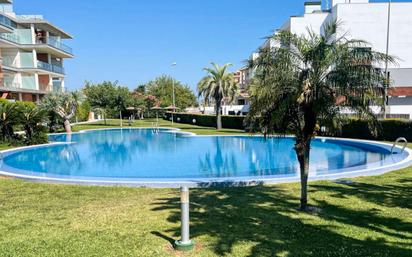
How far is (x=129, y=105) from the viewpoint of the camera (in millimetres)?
52250

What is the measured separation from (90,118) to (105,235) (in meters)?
54.9

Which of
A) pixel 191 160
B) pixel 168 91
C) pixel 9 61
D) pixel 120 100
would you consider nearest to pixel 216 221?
pixel 191 160

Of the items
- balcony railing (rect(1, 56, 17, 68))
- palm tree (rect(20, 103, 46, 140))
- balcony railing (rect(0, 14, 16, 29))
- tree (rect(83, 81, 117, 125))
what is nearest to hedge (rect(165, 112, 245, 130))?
tree (rect(83, 81, 117, 125))

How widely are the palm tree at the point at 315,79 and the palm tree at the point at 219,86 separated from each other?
27.6 metres

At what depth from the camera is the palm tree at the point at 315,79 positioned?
20.4ft

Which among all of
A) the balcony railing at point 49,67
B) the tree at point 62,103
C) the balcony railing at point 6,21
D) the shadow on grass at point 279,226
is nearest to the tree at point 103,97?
the balcony railing at point 49,67

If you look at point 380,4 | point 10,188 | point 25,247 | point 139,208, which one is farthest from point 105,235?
point 380,4

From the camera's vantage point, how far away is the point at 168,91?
3024 inches

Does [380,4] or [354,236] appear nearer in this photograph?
[354,236]

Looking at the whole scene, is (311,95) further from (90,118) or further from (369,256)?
(90,118)

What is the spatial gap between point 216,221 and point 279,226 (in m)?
1.15

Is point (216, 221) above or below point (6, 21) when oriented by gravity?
below

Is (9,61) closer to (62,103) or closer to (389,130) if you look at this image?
(62,103)

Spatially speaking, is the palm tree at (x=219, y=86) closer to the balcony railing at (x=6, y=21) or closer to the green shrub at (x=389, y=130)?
the green shrub at (x=389, y=130)
